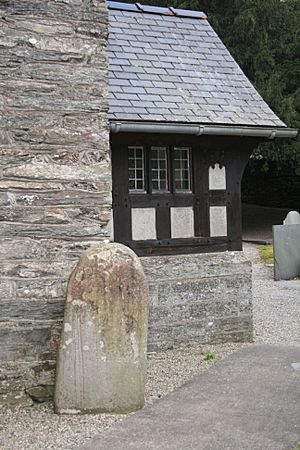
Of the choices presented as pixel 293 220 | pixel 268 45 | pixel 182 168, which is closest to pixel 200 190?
pixel 182 168

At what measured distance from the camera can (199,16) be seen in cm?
984

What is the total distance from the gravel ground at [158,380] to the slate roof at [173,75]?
109 inches

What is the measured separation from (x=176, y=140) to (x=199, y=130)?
1.27 ft

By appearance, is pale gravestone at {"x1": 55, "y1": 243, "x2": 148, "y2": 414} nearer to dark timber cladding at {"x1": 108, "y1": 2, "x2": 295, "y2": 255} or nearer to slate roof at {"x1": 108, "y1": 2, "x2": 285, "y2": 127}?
dark timber cladding at {"x1": 108, "y1": 2, "x2": 295, "y2": 255}

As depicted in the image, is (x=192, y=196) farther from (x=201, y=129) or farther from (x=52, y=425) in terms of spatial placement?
(x=52, y=425)

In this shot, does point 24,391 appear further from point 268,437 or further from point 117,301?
point 268,437

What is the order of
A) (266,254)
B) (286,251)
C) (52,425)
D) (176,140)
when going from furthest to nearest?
(266,254), (286,251), (176,140), (52,425)

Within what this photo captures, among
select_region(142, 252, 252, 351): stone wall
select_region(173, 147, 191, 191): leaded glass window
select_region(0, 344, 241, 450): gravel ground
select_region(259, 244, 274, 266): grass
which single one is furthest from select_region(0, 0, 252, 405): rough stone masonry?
select_region(259, 244, 274, 266): grass

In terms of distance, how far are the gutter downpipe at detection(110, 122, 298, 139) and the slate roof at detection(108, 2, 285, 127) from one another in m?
0.10

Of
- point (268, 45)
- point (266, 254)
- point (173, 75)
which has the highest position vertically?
point (268, 45)

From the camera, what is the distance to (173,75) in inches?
340

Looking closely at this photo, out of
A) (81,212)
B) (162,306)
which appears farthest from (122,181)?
(81,212)

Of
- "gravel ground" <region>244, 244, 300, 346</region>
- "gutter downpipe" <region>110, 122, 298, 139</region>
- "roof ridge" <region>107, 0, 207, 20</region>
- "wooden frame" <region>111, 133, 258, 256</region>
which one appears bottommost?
"gravel ground" <region>244, 244, 300, 346</region>

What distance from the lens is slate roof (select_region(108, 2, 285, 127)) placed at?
7.93 meters
